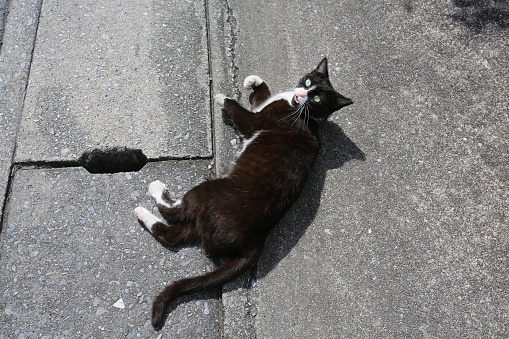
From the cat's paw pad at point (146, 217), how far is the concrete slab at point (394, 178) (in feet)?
2.45

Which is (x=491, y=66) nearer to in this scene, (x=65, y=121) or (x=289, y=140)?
(x=289, y=140)

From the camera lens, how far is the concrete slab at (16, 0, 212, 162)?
113 inches

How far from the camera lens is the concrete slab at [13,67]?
2775mm

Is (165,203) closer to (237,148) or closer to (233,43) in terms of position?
(237,148)

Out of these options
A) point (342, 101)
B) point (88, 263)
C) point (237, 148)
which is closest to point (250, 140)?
point (237, 148)

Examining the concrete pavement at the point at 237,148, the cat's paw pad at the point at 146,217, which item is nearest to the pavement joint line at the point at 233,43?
the concrete pavement at the point at 237,148

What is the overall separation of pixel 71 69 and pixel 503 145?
3448mm

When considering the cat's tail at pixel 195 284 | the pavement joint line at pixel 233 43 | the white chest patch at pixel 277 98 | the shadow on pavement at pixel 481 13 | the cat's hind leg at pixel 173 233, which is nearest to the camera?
the cat's tail at pixel 195 284

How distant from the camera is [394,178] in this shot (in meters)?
2.96

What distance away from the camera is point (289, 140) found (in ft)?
8.93

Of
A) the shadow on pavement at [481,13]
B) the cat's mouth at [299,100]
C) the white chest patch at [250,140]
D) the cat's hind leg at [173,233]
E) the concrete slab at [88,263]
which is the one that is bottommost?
the concrete slab at [88,263]

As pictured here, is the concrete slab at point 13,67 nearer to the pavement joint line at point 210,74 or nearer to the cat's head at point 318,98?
the pavement joint line at point 210,74

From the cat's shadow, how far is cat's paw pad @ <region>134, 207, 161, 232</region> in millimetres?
618

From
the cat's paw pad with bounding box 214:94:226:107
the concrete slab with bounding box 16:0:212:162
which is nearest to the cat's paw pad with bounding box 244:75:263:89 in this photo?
the cat's paw pad with bounding box 214:94:226:107
